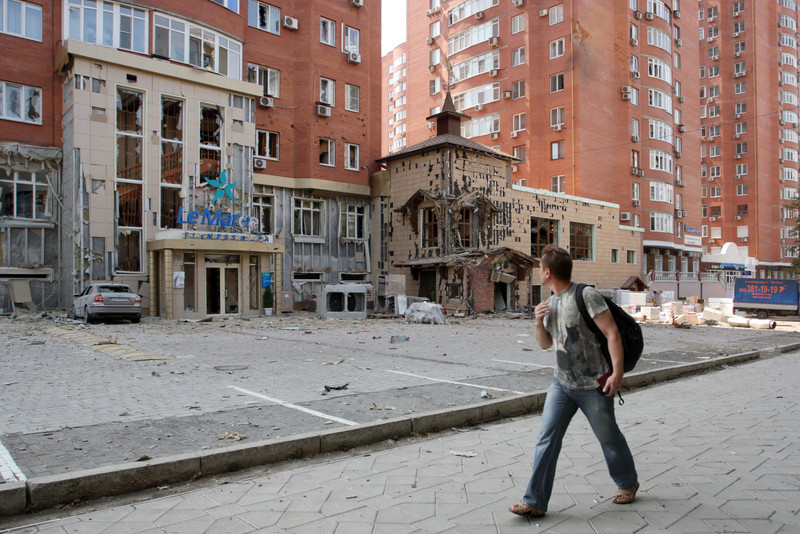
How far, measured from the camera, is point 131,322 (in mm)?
20734

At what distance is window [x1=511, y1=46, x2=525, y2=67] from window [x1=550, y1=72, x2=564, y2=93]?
2796 mm

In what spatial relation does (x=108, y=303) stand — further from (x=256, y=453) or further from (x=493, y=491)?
(x=493, y=491)

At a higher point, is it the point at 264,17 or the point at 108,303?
the point at 264,17

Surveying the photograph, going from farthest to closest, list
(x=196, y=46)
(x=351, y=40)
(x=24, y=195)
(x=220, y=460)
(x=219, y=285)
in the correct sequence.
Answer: (x=351, y=40) < (x=196, y=46) < (x=219, y=285) < (x=24, y=195) < (x=220, y=460)

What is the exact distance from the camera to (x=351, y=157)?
A: 32500 mm

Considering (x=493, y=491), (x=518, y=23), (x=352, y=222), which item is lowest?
(x=493, y=491)

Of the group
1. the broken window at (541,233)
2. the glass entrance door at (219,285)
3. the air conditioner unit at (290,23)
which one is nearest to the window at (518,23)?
the broken window at (541,233)

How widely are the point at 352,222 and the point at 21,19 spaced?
58.1 ft

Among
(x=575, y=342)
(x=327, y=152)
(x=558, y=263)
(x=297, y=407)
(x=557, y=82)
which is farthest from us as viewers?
(x=557, y=82)

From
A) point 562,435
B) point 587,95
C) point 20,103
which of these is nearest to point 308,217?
point 20,103

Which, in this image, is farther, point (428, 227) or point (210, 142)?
point (428, 227)

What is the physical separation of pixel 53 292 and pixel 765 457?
84.5ft

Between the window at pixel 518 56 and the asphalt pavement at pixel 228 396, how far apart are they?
34.1 meters

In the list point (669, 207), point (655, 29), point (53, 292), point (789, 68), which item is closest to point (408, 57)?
point (655, 29)
